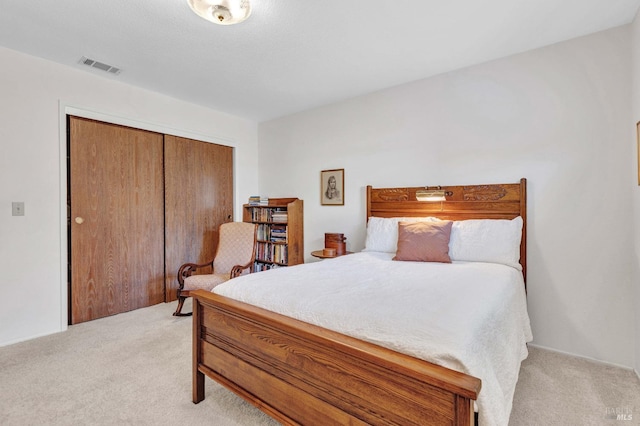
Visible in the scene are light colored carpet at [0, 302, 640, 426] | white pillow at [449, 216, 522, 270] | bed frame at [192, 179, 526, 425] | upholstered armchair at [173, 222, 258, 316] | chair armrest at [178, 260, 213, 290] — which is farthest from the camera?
upholstered armchair at [173, 222, 258, 316]

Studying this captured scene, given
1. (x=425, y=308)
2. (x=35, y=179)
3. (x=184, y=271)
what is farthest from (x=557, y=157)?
(x=35, y=179)

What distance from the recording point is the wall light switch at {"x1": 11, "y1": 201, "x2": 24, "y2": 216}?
105 inches

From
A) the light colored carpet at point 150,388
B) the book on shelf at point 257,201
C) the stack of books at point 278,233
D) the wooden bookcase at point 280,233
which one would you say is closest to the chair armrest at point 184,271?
the light colored carpet at point 150,388

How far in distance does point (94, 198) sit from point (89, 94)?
1.07 m

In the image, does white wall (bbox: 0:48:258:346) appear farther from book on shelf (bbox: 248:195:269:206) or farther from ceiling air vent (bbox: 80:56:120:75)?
book on shelf (bbox: 248:195:269:206)

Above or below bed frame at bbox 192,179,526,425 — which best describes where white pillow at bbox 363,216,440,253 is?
above

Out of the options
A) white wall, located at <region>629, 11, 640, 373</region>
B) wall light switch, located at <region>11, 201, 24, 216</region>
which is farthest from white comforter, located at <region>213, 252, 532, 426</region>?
wall light switch, located at <region>11, 201, 24, 216</region>

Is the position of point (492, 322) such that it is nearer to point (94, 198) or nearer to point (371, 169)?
point (371, 169)

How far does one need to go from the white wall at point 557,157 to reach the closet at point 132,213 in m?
2.65

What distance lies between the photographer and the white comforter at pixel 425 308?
107 centimetres

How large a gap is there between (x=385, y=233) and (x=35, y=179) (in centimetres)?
335

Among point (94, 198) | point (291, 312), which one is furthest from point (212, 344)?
point (94, 198)

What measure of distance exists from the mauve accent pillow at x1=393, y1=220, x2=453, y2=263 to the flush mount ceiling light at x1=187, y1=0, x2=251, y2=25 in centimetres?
209

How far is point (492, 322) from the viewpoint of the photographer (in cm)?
133
